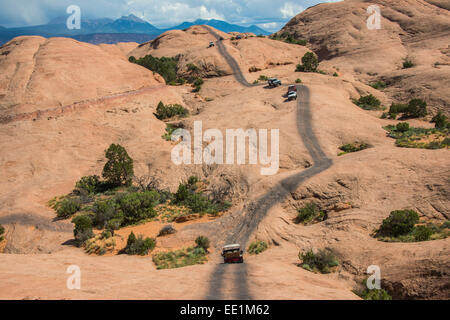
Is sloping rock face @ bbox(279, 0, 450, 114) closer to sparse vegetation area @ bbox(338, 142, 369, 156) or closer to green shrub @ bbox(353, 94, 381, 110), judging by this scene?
green shrub @ bbox(353, 94, 381, 110)

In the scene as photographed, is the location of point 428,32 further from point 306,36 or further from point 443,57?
point 306,36

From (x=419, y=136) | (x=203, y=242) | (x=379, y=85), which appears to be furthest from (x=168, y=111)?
(x=379, y=85)

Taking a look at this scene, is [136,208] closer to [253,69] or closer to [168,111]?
[168,111]

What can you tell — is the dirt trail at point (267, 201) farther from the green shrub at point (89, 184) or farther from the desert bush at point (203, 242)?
the green shrub at point (89, 184)

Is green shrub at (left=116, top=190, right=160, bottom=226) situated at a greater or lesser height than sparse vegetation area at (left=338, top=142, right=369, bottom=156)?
lesser

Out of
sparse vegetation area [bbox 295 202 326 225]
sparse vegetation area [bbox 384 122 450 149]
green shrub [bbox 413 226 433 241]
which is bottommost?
sparse vegetation area [bbox 295 202 326 225]

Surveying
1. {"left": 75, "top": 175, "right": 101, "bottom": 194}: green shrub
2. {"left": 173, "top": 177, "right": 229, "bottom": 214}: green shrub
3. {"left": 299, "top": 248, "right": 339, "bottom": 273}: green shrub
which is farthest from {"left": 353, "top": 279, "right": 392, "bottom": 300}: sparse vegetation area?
{"left": 75, "top": 175, "right": 101, "bottom": 194}: green shrub

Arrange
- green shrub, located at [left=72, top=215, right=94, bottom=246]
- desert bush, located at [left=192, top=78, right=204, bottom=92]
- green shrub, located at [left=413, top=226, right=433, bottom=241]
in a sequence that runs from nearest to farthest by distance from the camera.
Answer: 1. green shrub, located at [left=413, top=226, right=433, bottom=241]
2. green shrub, located at [left=72, top=215, right=94, bottom=246]
3. desert bush, located at [left=192, top=78, right=204, bottom=92]
